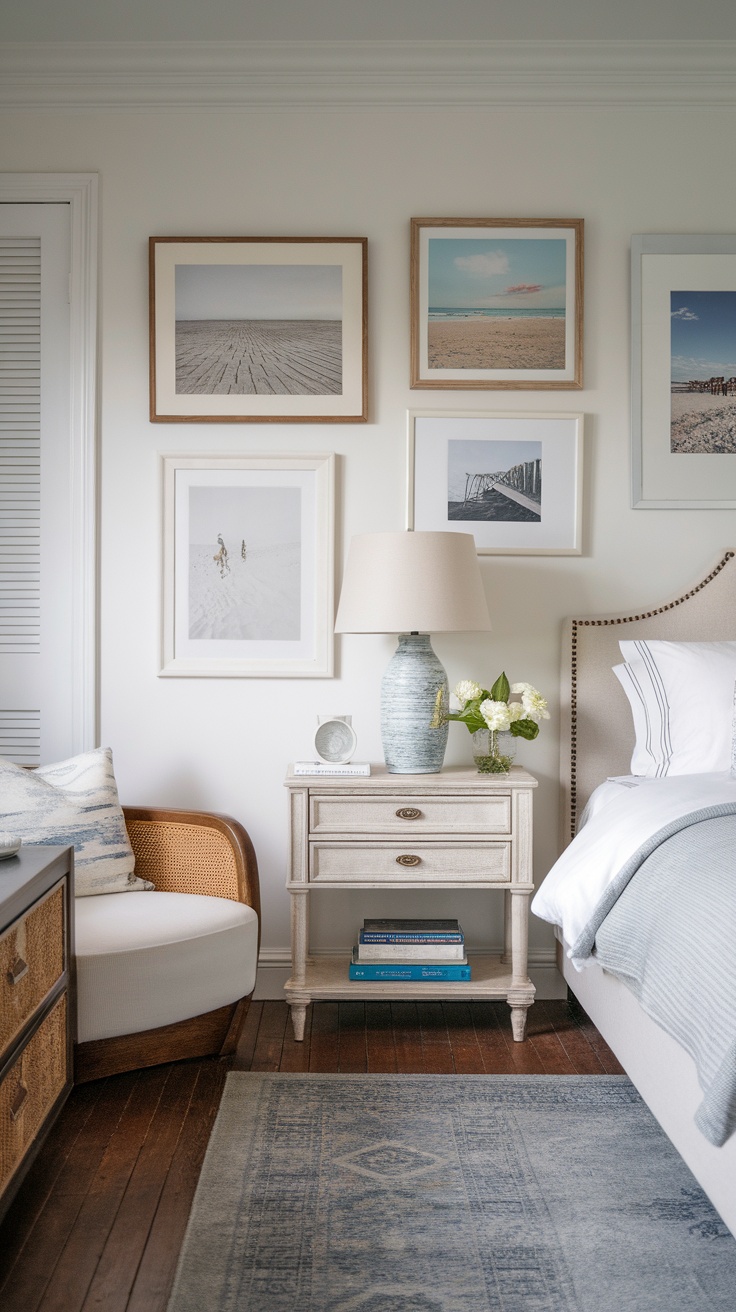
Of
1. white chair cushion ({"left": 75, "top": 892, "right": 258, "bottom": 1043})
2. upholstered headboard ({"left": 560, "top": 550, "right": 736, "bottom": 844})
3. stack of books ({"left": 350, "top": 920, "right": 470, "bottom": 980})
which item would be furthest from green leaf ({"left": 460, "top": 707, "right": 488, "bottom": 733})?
white chair cushion ({"left": 75, "top": 892, "right": 258, "bottom": 1043})

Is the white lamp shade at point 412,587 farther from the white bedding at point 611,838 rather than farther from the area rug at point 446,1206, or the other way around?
the area rug at point 446,1206

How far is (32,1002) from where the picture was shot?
1804 mm

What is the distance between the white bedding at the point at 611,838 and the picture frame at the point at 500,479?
0.87 metres

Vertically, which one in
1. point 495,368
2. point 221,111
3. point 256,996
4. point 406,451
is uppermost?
point 221,111

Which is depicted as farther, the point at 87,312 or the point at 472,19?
the point at 87,312

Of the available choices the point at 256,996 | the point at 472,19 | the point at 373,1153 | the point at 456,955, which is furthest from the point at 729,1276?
the point at 472,19

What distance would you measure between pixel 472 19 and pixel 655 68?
0.58 meters

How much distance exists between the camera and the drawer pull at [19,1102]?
1.65 meters

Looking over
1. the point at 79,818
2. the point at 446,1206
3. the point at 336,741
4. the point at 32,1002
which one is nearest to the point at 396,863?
the point at 336,741

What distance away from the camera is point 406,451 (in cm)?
294

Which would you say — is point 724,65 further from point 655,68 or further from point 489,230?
point 489,230

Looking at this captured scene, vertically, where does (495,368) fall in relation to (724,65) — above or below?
below

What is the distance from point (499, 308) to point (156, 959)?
6.75 ft

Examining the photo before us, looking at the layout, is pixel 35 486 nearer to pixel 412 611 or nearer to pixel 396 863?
pixel 412 611
